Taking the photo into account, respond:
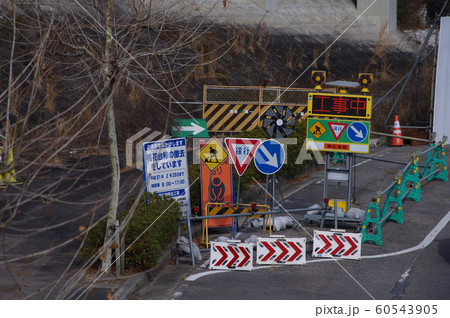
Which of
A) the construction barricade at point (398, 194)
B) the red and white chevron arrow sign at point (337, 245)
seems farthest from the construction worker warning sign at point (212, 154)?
the construction barricade at point (398, 194)

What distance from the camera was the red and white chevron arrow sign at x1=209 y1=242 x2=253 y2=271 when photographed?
33.6ft

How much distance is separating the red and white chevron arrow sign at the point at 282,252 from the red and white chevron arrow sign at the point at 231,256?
0.34 m

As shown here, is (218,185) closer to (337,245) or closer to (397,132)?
(337,245)

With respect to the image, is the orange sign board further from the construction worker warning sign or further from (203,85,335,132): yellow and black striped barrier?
(203,85,335,132): yellow and black striped barrier

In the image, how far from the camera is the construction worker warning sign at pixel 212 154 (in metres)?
12.1

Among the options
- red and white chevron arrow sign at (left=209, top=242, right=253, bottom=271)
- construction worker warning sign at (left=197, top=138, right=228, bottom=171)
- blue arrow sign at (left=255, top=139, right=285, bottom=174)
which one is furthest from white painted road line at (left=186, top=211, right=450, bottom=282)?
construction worker warning sign at (left=197, top=138, right=228, bottom=171)

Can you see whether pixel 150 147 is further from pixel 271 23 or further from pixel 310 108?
pixel 271 23

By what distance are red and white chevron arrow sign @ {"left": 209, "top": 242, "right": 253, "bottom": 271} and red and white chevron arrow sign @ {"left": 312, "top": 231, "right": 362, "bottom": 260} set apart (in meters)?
1.35

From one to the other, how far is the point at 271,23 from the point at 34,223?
2716 cm

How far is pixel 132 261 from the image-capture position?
9.83m

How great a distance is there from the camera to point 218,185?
1248 cm

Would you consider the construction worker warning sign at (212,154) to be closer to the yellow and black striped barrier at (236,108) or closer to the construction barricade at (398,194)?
the construction barricade at (398,194)

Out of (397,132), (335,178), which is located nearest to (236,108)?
(397,132)

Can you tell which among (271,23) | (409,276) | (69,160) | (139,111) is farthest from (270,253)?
(271,23)
